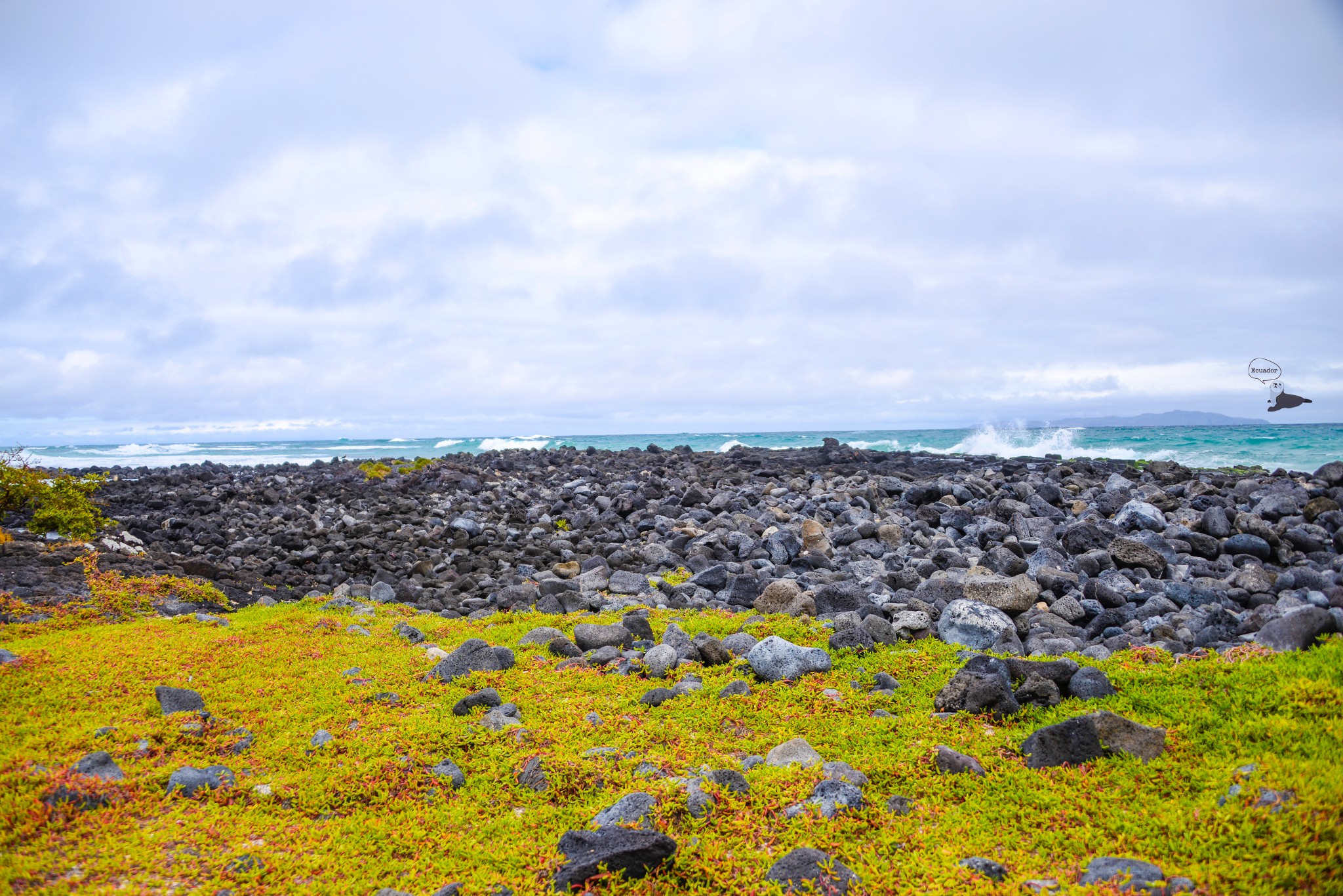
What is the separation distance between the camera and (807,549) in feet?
43.8

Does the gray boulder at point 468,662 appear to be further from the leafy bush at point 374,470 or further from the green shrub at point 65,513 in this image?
the leafy bush at point 374,470

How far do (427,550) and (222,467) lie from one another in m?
21.8

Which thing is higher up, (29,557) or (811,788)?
(29,557)

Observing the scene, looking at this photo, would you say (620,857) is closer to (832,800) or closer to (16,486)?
(832,800)

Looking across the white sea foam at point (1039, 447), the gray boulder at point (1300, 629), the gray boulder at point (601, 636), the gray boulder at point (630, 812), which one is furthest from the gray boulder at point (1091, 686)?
the white sea foam at point (1039, 447)

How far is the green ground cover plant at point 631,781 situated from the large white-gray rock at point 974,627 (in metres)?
0.65

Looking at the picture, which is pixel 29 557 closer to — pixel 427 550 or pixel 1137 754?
pixel 427 550

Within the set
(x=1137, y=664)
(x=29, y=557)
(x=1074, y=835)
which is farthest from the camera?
(x=29, y=557)

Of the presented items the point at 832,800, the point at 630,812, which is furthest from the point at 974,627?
the point at 630,812

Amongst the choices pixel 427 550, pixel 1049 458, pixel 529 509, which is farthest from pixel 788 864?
pixel 1049 458

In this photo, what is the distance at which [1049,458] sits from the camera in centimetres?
2784

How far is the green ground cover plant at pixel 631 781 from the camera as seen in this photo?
154 inches

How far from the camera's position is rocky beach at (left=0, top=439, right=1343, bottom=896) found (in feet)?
13.3

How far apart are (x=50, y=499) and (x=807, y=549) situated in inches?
515
